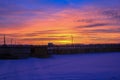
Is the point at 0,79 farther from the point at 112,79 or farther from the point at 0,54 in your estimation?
the point at 0,54

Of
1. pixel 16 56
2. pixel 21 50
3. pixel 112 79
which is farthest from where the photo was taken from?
pixel 21 50

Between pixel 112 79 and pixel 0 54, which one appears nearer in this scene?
pixel 112 79

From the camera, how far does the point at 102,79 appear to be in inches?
615

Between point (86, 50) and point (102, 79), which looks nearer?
point (102, 79)

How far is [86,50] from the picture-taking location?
4838 cm

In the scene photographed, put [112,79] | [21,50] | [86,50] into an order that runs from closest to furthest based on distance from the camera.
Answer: [112,79] → [21,50] → [86,50]

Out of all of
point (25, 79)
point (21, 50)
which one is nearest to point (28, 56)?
point (21, 50)

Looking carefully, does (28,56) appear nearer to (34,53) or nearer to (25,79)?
(34,53)

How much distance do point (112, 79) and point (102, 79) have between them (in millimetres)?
583

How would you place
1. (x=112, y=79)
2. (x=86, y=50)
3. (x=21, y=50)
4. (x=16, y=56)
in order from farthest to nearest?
(x=86, y=50), (x=21, y=50), (x=16, y=56), (x=112, y=79)

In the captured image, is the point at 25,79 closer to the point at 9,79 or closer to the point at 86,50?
the point at 9,79

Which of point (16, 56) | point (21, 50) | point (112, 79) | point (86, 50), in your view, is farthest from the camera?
point (86, 50)

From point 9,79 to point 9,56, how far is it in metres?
15.4

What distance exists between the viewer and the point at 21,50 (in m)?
33.0
